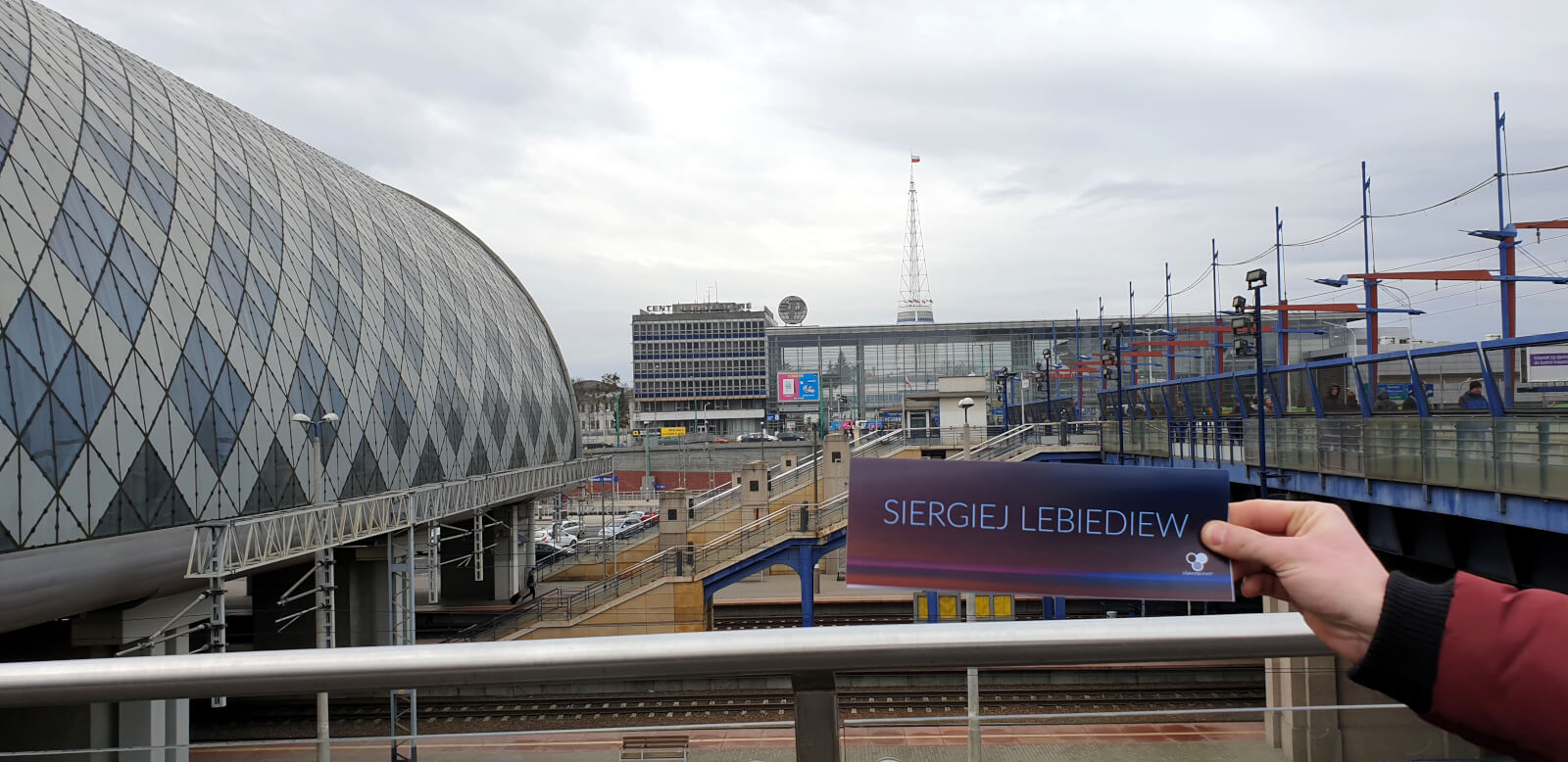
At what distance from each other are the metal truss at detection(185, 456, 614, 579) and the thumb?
15646 mm

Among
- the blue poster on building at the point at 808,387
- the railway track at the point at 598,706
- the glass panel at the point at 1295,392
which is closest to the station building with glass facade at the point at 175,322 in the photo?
the railway track at the point at 598,706

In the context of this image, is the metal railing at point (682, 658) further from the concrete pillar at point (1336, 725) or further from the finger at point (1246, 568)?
the finger at point (1246, 568)

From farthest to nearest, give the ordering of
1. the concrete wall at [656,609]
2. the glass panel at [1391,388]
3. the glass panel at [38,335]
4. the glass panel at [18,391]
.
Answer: the concrete wall at [656,609], the glass panel at [1391,388], the glass panel at [38,335], the glass panel at [18,391]

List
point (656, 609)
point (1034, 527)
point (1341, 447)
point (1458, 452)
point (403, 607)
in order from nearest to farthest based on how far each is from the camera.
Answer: point (1034, 527), point (1458, 452), point (1341, 447), point (403, 607), point (656, 609)

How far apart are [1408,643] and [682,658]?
1.30 meters

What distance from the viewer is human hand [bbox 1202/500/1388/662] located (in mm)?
1190

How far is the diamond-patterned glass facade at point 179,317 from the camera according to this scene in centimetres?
1388

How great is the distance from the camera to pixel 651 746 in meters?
2.26

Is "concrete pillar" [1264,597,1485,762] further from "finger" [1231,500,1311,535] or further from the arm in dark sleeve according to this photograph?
the arm in dark sleeve

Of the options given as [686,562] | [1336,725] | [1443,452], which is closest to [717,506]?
[686,562]

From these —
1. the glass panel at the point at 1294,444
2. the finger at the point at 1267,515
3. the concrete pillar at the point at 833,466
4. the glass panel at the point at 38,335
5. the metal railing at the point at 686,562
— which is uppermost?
the glass panel at the point at 38,335

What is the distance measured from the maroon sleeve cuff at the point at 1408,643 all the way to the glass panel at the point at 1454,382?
53.4 ft

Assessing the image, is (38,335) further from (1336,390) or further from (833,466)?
(1336,390)

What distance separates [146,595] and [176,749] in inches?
625
